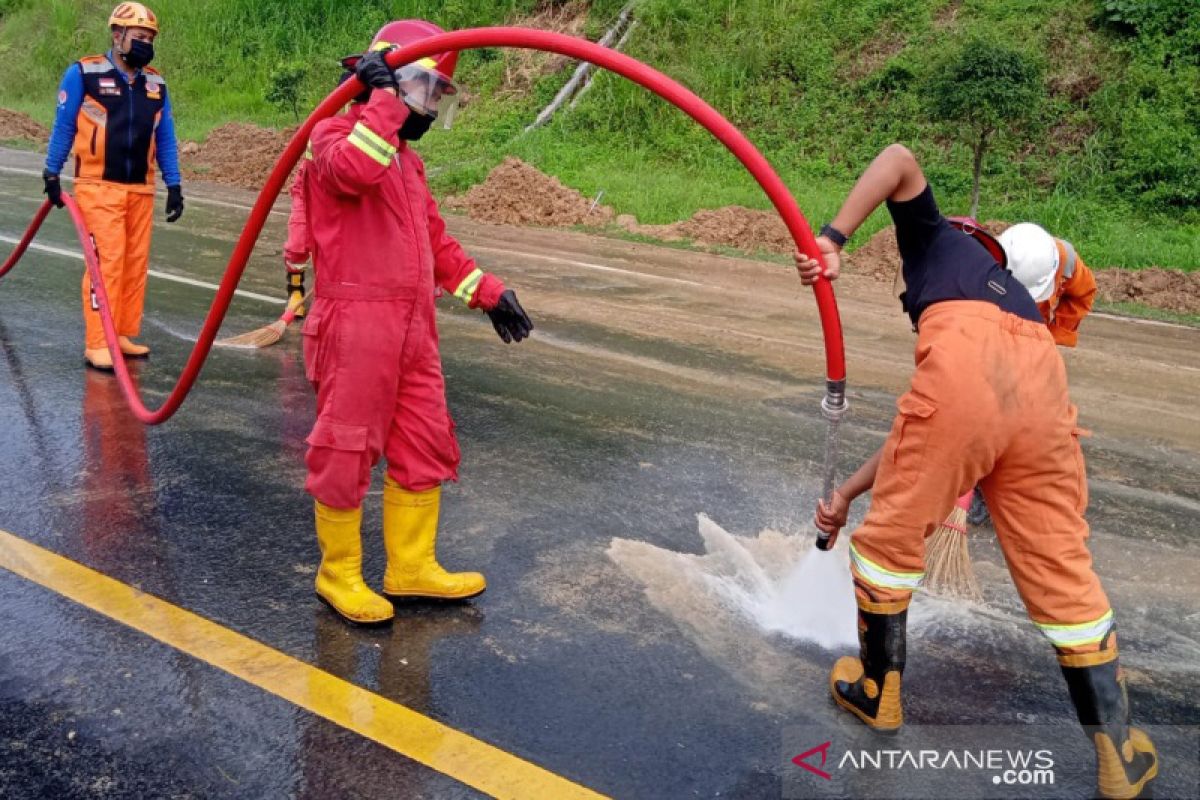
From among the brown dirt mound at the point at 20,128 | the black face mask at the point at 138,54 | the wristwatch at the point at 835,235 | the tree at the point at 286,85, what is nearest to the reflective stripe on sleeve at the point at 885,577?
the wristwatch at the point at 835,235

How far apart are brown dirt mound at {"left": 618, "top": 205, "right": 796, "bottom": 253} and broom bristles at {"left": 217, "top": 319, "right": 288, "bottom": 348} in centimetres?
716

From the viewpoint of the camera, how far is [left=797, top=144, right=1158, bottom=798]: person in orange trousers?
3.04m

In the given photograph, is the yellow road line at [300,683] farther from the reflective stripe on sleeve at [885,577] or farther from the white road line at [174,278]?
the white road line at [174,278]

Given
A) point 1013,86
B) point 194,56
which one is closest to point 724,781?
point 1013,86

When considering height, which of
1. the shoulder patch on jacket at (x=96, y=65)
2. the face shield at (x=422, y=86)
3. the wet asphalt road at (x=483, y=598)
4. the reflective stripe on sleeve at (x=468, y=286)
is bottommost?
the wet asphalt road at (x=483, y=598)

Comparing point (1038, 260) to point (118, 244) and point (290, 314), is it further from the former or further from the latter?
point (290, 314)

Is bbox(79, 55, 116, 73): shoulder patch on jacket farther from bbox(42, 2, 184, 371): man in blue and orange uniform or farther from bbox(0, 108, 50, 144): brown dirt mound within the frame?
bbox(0, 108, 50, 144): brown dirt mound

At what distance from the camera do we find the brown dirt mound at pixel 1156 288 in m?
11.3

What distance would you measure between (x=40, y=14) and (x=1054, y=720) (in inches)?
1424

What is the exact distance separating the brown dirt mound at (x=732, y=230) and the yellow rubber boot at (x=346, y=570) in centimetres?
1042

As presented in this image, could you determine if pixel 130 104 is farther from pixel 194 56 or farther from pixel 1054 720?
pixel 194 56

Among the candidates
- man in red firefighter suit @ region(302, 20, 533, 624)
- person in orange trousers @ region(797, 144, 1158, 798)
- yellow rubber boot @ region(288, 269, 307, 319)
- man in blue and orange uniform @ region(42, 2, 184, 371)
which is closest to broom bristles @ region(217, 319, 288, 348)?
yellow rubber boot @ region(288, 269, 307, 319)

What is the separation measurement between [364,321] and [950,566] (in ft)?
7.50

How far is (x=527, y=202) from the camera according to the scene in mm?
15727
